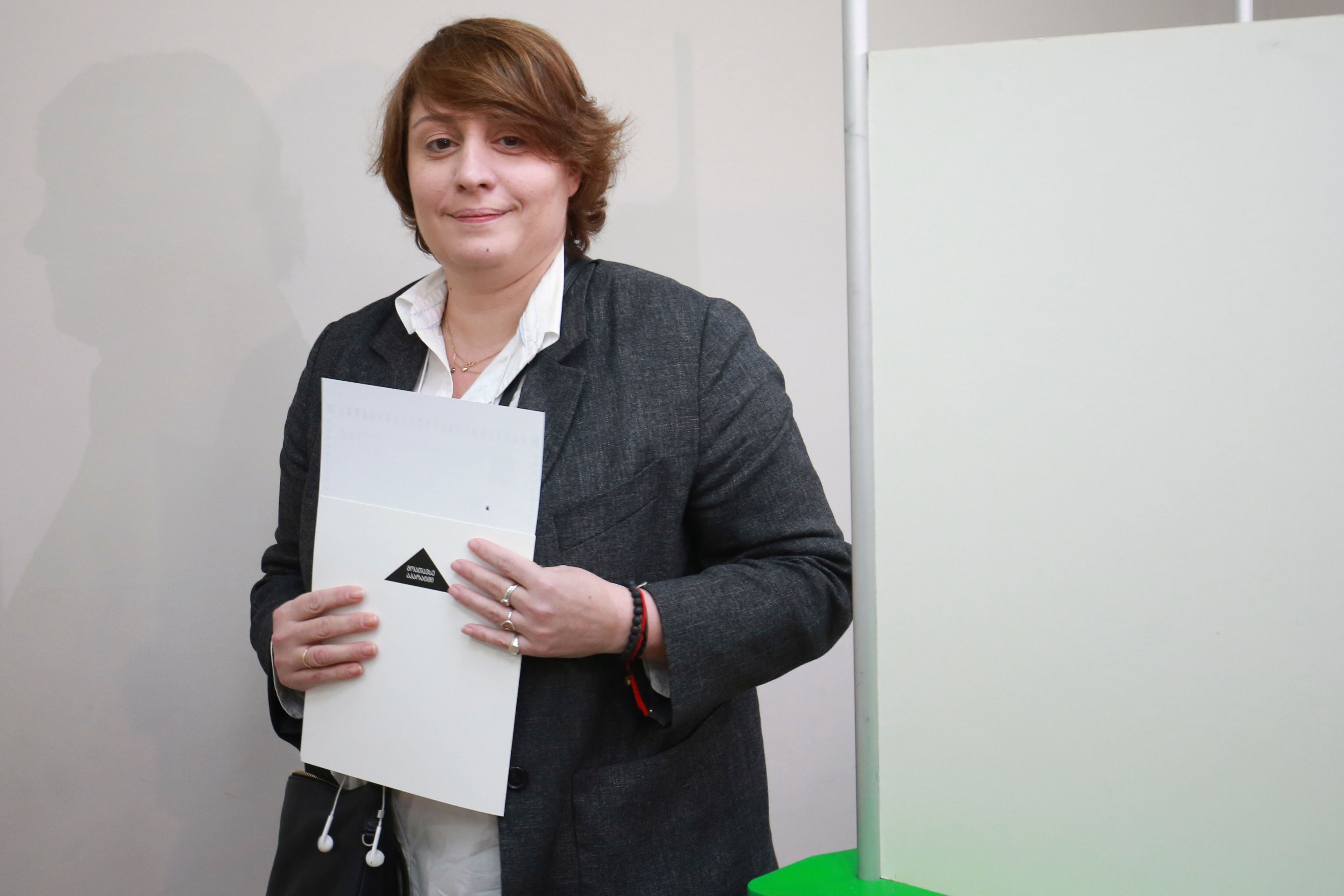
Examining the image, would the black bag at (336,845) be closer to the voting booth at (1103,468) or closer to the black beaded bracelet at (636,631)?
the black beaded bracelet at (636,631)

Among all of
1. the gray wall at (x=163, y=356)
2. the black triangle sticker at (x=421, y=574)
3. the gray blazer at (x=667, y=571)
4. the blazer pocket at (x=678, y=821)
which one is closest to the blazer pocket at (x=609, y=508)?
the gray blazer at (x=667, y=571)

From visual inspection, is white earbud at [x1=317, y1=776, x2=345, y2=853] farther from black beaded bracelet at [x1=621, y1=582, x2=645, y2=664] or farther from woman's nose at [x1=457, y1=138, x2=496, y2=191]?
woman's nose at [x1=457, y1=138, x2=496, y2=191]

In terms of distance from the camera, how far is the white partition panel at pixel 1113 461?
0.70 m

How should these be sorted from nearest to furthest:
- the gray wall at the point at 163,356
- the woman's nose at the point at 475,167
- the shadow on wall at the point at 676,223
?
1. the woman's nose at the point at 475,167
2. the gray wall at the point at 163,356
3. the shadow on wall at the point at 676,223

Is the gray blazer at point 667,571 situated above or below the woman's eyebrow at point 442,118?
below

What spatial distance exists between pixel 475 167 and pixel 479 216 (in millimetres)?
48

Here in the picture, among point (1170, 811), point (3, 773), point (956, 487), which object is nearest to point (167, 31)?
point (3, 773)

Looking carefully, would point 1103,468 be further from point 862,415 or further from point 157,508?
point 157,508

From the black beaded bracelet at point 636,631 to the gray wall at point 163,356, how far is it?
923mm

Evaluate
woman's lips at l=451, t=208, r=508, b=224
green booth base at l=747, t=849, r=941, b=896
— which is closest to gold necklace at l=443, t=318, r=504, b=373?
woman's lips at l=451, t=208, r=508, b=224

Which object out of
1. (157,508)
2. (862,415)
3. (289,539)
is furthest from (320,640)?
(157,508)

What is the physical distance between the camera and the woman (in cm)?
95

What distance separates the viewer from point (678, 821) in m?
1.01

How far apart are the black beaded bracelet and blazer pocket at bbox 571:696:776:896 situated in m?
0.12
